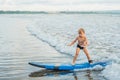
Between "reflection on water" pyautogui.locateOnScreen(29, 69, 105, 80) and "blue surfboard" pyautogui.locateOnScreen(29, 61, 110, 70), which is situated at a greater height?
"blue surfboard" pyautogui.locateOnScreen(29, 61, 110, 70)

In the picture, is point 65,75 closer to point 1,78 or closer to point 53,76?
point 53,76

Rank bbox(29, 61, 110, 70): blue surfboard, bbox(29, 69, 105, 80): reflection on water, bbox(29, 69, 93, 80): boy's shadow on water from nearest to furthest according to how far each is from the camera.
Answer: bbox(29, 69, 105, 80): reflection on water < bbox(29, 69, 93, 80): boy's shadow on water < bbox(29, 61, 110, 70): blue surfboard

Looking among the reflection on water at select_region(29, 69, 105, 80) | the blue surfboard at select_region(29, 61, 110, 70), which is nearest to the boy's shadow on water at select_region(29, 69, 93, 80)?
the reflection on water at select_region(29, 69, 105, 80)

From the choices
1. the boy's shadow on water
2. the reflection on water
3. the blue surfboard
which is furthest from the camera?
the blue surfboard

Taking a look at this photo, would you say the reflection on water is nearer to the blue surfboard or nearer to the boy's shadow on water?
the boy's shadow on water

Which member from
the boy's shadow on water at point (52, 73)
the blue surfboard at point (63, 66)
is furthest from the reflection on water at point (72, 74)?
the blue surfboard at point (63, 66)

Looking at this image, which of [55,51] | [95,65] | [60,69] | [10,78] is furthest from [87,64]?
[55,51]

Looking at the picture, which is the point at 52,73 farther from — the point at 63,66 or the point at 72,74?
the point at 72,74

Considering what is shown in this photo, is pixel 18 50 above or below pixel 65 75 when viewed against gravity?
above

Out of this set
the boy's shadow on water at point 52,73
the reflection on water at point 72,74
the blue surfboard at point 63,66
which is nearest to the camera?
the reflection on water at point 72,74

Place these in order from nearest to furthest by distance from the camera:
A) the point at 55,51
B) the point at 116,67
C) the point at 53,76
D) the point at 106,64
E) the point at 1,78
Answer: the point at 1,78
the point at 53,76
the point at 116,67
the point at 106,64
the point at 55,51

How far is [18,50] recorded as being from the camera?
19016mm

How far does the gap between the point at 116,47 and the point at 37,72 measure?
847 centimetres

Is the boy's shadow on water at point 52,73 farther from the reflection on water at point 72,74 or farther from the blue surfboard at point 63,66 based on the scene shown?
the blue surfboard at point 63,66
